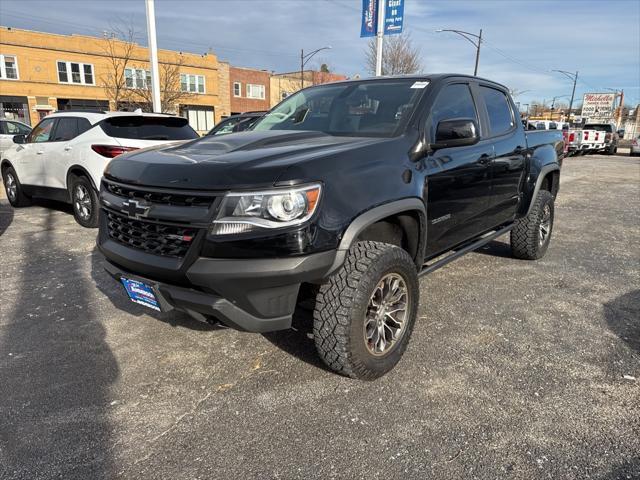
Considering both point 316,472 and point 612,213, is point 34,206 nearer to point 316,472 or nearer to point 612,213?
point 316,472

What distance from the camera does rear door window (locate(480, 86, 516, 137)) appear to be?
4.36 meters

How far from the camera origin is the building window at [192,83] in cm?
4211

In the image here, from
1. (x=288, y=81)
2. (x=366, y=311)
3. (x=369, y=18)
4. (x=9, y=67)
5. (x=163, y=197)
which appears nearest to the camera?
(x=163, y=197)

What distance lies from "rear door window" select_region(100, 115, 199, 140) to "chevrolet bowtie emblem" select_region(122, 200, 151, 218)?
13.9ft

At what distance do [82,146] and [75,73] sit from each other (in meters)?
35.1

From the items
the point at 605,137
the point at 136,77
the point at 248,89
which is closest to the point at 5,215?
the point at 605,137

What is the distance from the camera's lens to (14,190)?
337 inches

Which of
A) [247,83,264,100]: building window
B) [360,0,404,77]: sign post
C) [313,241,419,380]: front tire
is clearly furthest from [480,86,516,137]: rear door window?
[247,83,264,100]: building window

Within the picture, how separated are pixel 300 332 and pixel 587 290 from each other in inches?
115

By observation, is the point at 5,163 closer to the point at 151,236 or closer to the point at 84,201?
the point at 84,201

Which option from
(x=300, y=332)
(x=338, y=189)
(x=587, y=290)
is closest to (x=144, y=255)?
(x=338, y=189)

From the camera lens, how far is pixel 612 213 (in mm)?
8758

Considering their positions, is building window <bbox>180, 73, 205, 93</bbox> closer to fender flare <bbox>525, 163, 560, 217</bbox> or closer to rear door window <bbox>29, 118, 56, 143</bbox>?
rear door window <bbox>29, 118, 56, 143</bbox>

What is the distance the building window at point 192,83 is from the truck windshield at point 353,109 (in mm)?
40913
